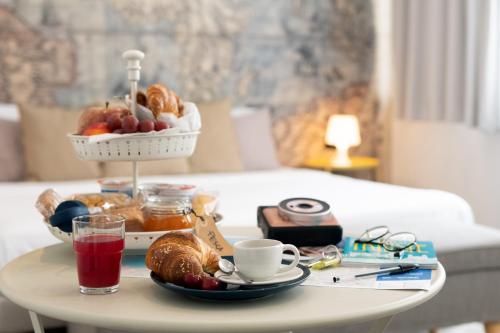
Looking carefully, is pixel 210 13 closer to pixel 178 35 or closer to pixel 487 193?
pixel 178 35

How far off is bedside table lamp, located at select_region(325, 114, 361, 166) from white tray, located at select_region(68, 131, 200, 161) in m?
2.93

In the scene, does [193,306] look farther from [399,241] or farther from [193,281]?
[399,241]

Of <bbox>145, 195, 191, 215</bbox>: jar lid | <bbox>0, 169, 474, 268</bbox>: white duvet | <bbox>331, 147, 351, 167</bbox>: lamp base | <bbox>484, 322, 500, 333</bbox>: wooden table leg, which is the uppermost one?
<bbox>145, 195, 191, 215</bbox>: jar lid

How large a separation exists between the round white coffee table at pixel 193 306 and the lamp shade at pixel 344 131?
125 inches

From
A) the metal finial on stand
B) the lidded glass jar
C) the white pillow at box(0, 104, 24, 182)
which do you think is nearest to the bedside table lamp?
the white pillow at box(0, 104, 24, 182)

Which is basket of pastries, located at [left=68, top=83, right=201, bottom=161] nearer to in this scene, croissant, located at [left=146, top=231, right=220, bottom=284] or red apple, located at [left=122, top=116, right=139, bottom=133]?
red apple, located at [left=122, top=116, right=139, bottom=133]

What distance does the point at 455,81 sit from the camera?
13.5 feet

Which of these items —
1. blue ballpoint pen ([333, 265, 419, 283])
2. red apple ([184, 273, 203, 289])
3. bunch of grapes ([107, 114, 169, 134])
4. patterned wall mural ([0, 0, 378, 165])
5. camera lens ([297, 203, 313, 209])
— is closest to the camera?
red apple ([184, 273, 203, 289])

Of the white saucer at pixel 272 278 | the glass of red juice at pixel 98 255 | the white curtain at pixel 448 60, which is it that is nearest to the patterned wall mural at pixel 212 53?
the white curtain at pixel 448 60

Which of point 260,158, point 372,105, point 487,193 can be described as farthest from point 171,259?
point 372,105

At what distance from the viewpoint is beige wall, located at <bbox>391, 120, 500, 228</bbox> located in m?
4.00

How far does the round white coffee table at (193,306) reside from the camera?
115 cm

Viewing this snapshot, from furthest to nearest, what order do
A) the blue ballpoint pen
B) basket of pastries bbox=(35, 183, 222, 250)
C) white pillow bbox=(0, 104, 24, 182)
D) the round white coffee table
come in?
white pillow bbox=(0, 104, 24, 182)
basket of pastries bbox=(35, 183, 222, 250)
the blue ballpoint pen
the round white coffee table

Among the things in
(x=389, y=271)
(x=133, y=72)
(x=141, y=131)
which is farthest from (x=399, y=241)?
(x=133, y=72)
